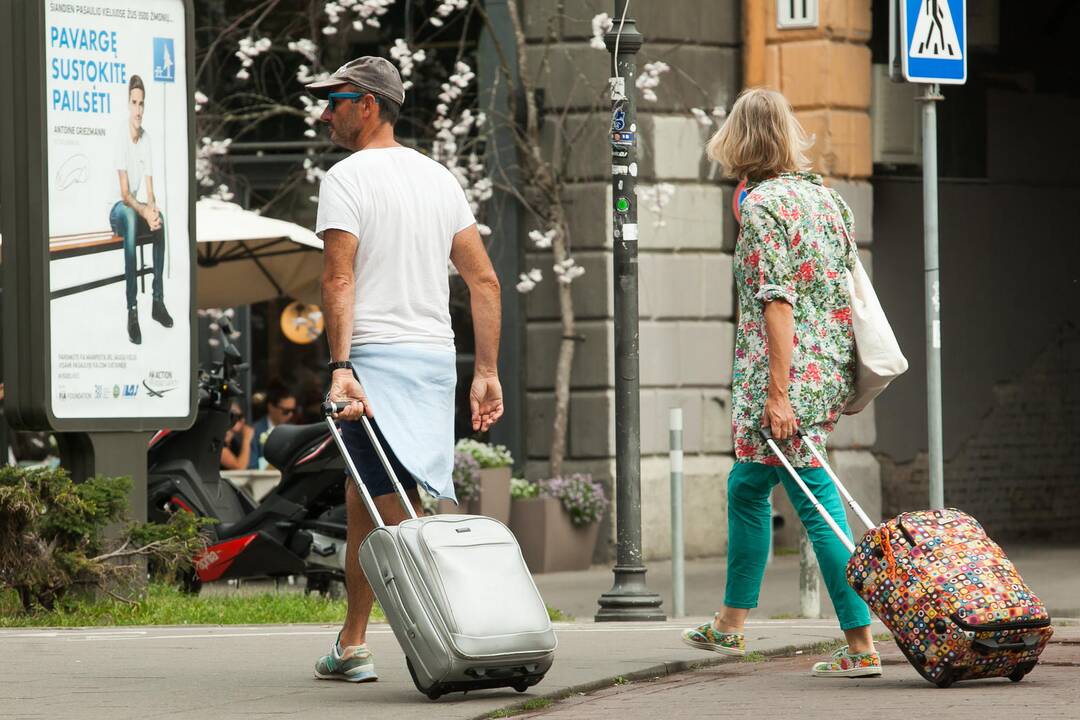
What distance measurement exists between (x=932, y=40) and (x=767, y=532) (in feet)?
9.62

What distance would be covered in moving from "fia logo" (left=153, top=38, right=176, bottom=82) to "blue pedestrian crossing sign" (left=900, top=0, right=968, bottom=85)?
3678 millimetres

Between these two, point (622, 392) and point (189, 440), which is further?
point (189, 440)

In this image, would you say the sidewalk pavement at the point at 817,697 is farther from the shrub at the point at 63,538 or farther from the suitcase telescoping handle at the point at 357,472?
the shrub at the point at 63,538

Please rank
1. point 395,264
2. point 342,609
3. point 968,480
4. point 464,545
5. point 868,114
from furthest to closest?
1. point 968,480
2. point 868,114
3. point 342,609
4. point 395,264
5. point 464,545

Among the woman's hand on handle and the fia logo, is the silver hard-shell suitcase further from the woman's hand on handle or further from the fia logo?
the fia logo

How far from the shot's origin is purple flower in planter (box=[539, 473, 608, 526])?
14516mm

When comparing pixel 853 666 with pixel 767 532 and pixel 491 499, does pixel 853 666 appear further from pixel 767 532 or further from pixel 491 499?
pixel 491 499

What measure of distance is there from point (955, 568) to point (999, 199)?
11170 mm

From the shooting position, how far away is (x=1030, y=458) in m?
17.0

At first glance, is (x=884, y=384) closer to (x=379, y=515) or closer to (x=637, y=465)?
(x=379, y=515)

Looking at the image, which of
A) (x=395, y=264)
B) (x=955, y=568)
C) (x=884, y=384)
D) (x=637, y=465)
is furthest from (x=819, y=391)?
(x=637, y=465)

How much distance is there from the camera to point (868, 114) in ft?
50.2

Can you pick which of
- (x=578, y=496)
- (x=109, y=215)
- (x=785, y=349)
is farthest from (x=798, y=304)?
(x=578, y=496)

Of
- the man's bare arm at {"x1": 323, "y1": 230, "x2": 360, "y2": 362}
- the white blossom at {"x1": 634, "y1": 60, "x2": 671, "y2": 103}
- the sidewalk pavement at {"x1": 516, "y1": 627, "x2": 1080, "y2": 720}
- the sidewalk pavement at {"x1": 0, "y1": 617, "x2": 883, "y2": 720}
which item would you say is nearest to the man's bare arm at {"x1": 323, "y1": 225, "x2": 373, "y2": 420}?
the man's bare arm at {"x1": 323, "y1": 230, "x2": 360, "y2": 362}
